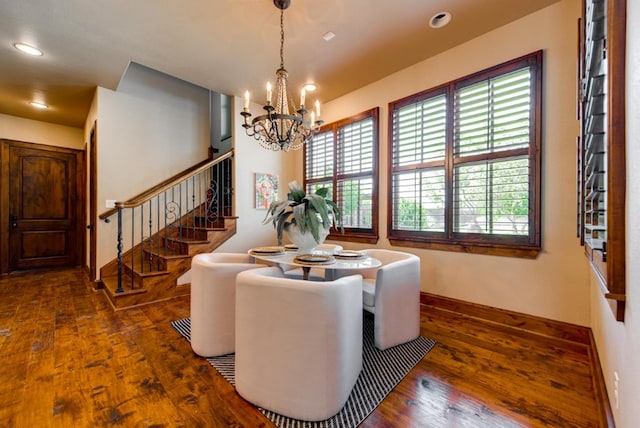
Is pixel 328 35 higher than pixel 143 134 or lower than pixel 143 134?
higher

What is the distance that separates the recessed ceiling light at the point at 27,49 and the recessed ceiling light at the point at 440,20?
4100mm

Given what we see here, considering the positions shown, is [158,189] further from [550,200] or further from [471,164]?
[550,200]

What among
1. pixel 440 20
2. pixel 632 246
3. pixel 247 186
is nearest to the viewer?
pixel 632 246

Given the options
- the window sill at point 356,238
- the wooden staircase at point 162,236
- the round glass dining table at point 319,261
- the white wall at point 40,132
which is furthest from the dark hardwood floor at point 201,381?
the white wall at point 40,132

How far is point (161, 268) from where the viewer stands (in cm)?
347

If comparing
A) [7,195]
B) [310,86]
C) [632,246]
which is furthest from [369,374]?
[7,195]

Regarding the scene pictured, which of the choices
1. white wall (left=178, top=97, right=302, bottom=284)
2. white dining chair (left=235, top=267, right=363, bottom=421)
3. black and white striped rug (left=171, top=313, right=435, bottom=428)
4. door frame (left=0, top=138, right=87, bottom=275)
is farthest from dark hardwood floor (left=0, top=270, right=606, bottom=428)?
door frame (left=0, top=138, right=87, bottom=275)

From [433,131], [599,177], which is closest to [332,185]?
[433,131]

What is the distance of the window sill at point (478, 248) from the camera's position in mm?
2428

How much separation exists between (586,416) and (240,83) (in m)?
4.47

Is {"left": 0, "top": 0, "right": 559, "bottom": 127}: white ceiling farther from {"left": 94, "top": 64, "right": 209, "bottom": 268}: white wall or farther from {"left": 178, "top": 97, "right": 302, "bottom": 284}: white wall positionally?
{"left": 178, "top": 97, "right": 302, "bottom": 284}: white wall

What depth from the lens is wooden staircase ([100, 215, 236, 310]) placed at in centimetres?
317

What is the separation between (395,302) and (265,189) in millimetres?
3012

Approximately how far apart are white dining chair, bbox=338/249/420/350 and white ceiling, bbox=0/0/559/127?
7.29ft
